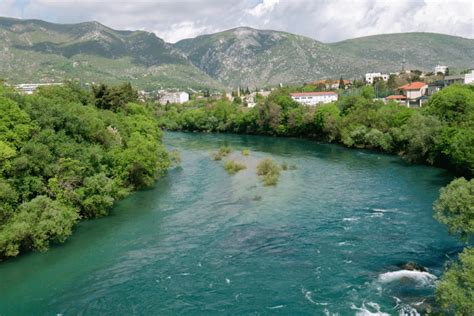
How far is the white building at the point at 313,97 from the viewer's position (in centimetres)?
14500

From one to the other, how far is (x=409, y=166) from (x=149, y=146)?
3601 cm

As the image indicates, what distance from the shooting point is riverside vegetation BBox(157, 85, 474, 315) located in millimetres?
20750

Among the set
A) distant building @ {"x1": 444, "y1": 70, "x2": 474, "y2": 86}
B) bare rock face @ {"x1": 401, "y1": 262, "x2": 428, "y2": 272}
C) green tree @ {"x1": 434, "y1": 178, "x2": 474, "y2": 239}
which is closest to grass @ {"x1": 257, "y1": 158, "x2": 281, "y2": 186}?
bare rock face @ {"x1": 401, "y1": 262, "x2": 428, "y2": 272}

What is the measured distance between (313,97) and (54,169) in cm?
12315

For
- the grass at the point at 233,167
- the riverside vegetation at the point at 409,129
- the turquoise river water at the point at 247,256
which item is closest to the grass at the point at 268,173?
the riverside vegetation at the point at 409,129

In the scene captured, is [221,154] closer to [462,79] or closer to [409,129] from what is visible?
[409,129]

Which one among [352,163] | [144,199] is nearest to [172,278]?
[144,199]

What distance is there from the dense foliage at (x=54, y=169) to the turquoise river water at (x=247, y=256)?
70.8 inches

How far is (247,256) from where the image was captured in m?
28.8

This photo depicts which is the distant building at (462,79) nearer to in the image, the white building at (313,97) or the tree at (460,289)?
the white building at (313,97)

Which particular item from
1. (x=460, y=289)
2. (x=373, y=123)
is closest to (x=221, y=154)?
(x=373, y=123)

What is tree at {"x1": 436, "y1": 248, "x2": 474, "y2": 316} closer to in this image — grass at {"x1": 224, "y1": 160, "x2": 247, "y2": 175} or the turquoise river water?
the turquoise river water

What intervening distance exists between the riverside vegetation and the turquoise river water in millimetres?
3703

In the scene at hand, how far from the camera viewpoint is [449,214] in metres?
25.3
